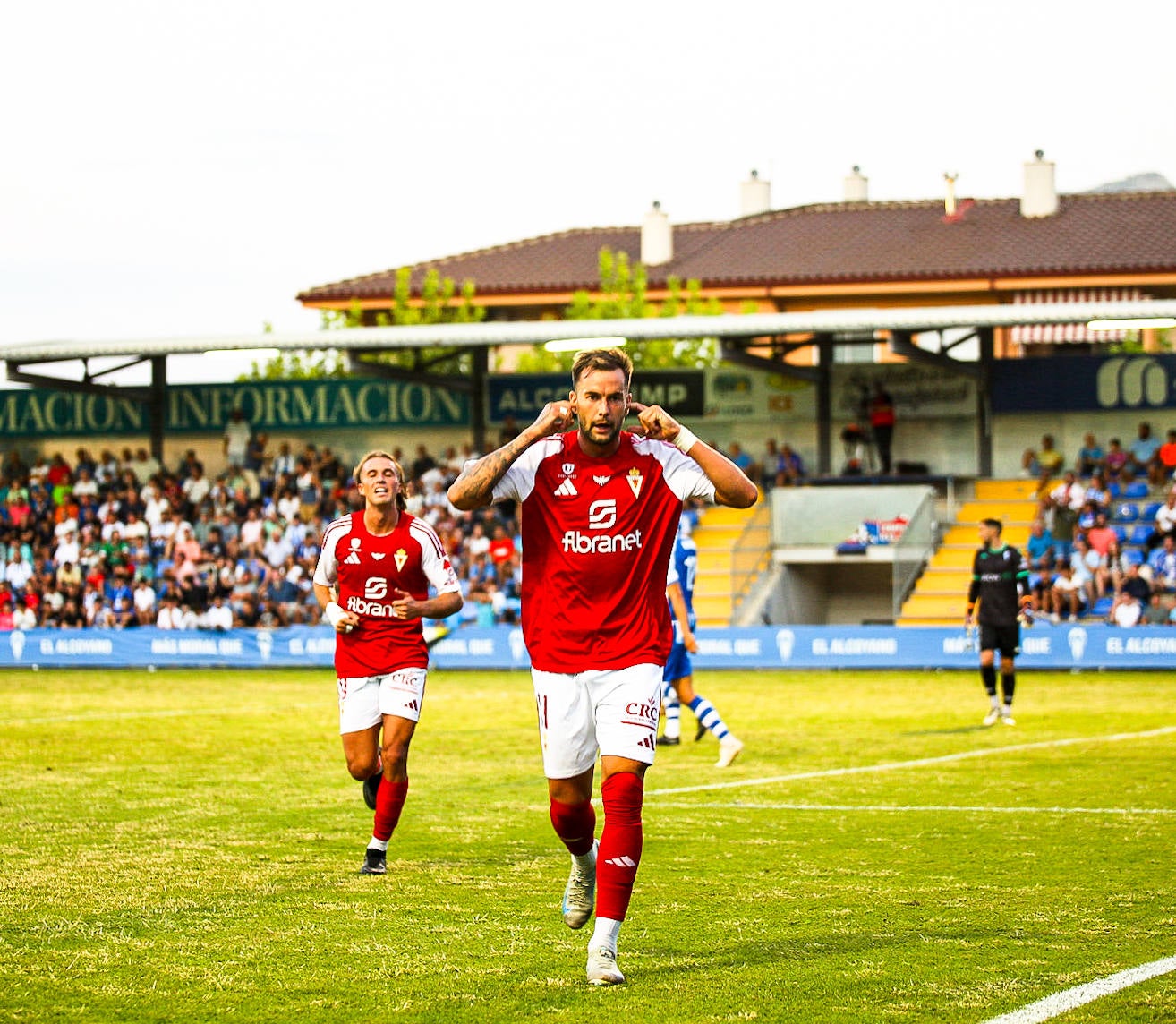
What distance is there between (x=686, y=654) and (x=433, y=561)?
6167 millimetres

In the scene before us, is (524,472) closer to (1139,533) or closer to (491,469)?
(491,469)

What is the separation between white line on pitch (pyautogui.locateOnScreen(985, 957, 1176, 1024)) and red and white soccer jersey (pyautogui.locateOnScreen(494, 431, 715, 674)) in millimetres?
1908

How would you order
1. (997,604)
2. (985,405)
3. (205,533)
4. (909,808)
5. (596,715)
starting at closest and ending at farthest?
(596,715) → (909,808) → (997,604) → (985,405) → (205,533)

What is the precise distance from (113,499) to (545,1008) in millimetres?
33121

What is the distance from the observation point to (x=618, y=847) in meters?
6.77

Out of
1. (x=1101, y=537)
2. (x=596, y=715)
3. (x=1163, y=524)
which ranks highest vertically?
(x=596, y=715)

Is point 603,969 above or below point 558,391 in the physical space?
below

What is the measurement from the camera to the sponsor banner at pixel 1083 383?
117ft

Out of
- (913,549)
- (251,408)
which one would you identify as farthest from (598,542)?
(251,408)

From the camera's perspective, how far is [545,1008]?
6.20 m

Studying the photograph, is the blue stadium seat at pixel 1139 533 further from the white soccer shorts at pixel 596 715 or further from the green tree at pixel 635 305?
the white soccer shorts at pixel 596 715

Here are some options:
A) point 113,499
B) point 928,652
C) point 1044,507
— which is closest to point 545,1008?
point 928,652

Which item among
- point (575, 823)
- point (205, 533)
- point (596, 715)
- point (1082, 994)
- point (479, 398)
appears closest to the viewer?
point (1082, 994)

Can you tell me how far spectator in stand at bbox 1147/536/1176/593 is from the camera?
94.5 ft
